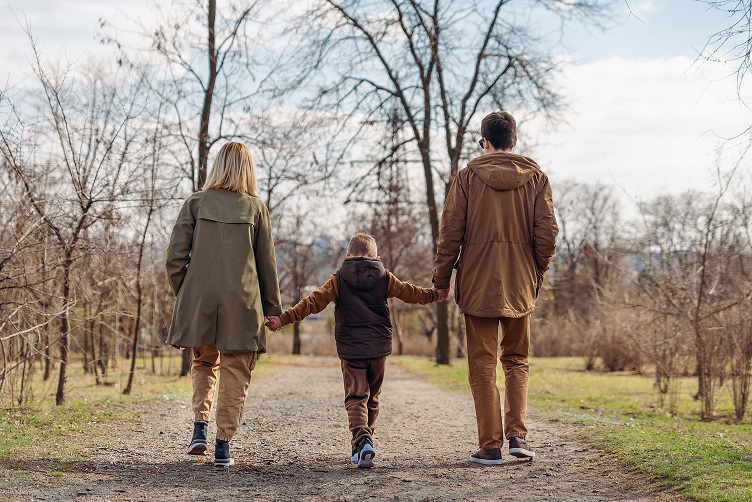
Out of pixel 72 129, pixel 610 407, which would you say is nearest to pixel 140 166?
pixel 72 129

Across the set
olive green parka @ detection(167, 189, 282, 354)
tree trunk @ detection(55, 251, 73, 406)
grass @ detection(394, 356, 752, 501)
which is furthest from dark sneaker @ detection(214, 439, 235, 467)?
tree trunk @ detection(55, 251, 73, 406)

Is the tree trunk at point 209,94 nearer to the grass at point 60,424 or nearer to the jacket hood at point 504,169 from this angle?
the grass at point 60,424

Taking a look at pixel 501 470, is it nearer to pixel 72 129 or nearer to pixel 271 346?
pixel 72 129

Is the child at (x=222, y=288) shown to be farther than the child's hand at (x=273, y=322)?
No

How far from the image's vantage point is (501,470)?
5344 millimetres

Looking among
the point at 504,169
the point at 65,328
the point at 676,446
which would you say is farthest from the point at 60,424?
the point at 676,446

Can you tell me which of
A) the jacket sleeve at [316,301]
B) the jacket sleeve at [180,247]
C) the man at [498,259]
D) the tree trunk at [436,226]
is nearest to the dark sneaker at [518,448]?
the man at [498,259]

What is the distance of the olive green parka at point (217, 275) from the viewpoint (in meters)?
5.65

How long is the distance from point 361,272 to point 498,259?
0.99 metres

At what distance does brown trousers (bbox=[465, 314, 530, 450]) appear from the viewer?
5.61 metres

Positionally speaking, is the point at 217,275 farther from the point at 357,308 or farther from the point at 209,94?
the point at 209,94

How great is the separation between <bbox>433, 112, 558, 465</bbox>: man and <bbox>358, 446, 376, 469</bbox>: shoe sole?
28.7 inches

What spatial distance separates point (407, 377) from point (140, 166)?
922cm

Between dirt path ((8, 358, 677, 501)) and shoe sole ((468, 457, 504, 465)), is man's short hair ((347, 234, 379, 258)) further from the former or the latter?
shoe sole ((468, 457, 504, 465))
